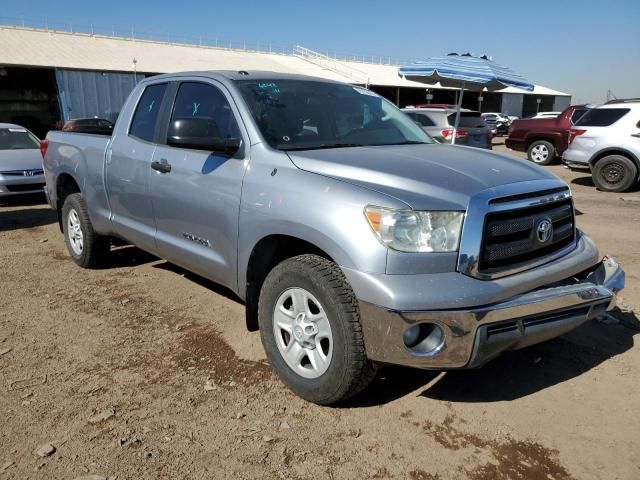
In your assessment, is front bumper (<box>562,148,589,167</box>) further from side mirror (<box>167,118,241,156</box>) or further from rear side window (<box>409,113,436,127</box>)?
side mirror (<box>167,118,241,156</box>)

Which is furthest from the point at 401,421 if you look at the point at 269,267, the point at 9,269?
the point at 9,269

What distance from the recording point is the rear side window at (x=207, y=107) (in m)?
3.51

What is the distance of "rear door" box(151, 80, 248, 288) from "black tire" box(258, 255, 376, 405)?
0.55 m

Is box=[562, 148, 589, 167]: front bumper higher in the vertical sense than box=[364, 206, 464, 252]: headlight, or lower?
lower

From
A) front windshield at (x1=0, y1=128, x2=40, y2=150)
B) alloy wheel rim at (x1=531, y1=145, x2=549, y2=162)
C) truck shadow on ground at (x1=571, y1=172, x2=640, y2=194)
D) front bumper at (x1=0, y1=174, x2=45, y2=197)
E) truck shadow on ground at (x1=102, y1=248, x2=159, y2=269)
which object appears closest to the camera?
truck shadow on ground at (x1=102, y1=248, x2=159, y2=269)

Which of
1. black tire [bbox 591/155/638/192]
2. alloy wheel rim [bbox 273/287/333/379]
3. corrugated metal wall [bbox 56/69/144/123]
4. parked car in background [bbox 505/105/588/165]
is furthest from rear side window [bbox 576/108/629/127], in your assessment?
corrugated metal wall [bbox 56/69/144/123]

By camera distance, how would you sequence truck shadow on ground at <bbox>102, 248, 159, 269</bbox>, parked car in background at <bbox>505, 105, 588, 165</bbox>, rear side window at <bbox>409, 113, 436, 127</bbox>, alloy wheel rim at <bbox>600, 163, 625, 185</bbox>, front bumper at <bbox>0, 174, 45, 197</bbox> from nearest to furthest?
truck shadow on ground at <bbox>102, 248, 159, 269</bbox>, front bumper at <bbox>0, 174, 45, 197</bbox>, alloy wheel rim at <bbox>600, 163, 625, 185</bbox>, rear side window at <bbox>409, 113, 436, 127</bbox>, parked car in background at <bbox>505, 105, 588, 165</bbox>

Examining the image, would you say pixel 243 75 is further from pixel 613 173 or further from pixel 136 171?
pixel 613 173

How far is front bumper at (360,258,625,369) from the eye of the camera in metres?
2.43

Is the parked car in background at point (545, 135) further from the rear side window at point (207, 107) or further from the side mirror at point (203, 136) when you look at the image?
the side mirror at point (203, 136)

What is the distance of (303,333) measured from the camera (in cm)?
289

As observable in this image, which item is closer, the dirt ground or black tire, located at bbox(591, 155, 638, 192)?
the dirt ground

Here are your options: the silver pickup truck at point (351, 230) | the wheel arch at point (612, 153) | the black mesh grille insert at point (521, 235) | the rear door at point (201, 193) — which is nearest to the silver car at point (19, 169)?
the silver pickup truck at point (351, 230)

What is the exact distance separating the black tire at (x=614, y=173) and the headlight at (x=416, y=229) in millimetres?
9882
